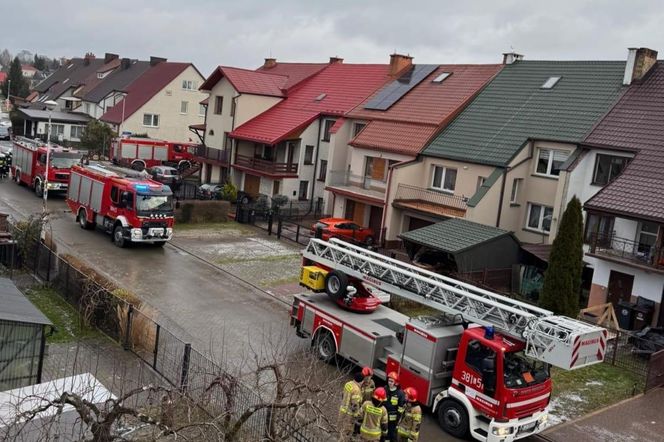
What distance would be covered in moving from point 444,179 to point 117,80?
48559 millimetres

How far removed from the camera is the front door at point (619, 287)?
22.6 metres

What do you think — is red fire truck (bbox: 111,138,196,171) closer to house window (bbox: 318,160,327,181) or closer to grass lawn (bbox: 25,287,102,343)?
house window (bbox: 318,160,327,181)

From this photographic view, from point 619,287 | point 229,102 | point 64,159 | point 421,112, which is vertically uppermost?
point 421,112

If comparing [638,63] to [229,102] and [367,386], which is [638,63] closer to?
[367,386]

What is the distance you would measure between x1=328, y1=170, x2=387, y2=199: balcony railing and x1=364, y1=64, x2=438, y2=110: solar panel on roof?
4.13 meters

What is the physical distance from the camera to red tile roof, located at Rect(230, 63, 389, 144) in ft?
128

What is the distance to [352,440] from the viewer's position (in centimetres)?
898

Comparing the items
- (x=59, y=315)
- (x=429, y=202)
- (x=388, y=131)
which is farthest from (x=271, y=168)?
(x=59, y=315)

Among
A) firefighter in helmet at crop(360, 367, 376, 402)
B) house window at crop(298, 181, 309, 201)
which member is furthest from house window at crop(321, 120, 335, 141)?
firefighter in helmet at crop(360, 367, 376, 402)

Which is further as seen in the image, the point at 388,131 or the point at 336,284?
the point at 388,131

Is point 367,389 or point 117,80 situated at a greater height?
point 117,80

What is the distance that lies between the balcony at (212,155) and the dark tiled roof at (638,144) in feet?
79.2

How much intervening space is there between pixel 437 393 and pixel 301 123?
89.3ft

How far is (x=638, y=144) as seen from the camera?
24.7 metres
